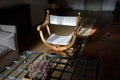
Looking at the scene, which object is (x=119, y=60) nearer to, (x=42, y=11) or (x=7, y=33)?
(x=7, y=33)

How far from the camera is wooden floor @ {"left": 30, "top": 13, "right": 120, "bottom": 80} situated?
7.24 ft

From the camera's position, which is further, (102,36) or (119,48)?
(102,36)

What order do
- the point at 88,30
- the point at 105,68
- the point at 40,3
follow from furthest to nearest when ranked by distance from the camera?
the point at 40,3 < the point at 88,30 < the point at 105,68

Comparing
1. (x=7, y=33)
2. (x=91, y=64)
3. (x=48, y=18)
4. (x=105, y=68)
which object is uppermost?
(x=48, y=18)

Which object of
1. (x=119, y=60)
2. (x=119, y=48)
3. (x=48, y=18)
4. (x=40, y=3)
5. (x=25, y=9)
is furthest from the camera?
(x=40, y=3)

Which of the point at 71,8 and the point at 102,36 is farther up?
the point at 71,8

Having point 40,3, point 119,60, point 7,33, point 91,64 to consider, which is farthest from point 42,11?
point 91,64

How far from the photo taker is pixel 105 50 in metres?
2.88

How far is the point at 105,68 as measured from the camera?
2283mm

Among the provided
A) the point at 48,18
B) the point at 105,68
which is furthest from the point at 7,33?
the point at 105,68

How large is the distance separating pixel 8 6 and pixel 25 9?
1.71 ft

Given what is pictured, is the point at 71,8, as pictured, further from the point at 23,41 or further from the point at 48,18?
the point at 48,18

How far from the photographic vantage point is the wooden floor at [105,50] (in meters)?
2.21

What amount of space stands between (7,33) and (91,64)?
149 centimetres
